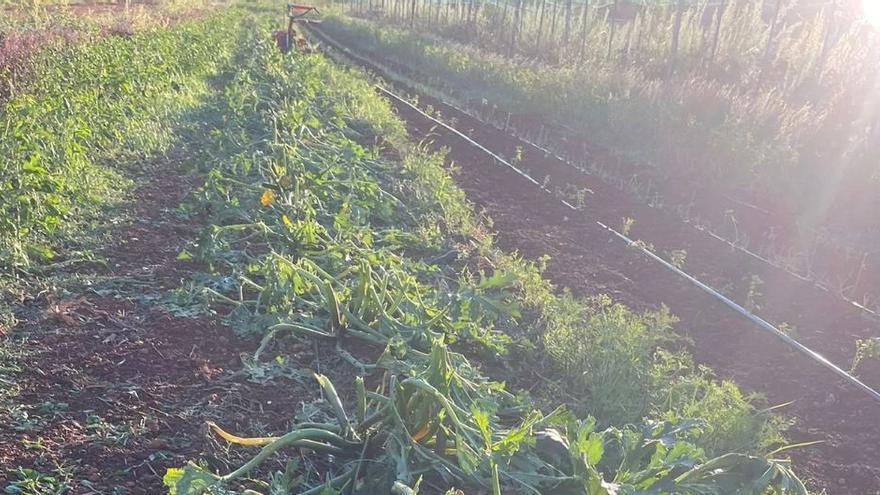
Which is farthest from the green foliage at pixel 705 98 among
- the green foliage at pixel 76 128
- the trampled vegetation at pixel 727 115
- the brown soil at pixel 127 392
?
the brown soil at pixel 127 392

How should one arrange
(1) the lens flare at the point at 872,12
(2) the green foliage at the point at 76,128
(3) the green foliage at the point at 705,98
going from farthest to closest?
1. (1) the lens flare at the point at 872,12
2. (3) the green foliage at the point at 705,98
3. (2) the green foliage at the point at 76,128

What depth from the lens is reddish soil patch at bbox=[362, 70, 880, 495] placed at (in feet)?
14.1

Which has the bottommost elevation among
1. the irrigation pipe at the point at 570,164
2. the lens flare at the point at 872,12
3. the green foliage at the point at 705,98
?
the irrigation pipe at the point at 570,164

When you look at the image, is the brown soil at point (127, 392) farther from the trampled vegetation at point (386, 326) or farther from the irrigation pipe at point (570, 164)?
the irrigation pipe at point (570, 164)

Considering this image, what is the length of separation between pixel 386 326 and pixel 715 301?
128 inches

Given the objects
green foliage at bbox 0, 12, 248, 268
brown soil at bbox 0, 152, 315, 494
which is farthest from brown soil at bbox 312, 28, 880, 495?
green foliage at bbox 0, 12, 248, 268

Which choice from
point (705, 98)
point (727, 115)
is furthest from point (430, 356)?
point (705, 98)

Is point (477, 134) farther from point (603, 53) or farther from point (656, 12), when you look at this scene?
point (656, 12)

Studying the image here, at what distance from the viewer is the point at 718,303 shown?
5902mm

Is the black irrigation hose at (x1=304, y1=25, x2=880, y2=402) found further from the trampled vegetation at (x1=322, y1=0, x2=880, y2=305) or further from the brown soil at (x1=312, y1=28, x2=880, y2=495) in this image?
the trampled vegetation at (x1=322, y1=0, x2=880, y2=305)

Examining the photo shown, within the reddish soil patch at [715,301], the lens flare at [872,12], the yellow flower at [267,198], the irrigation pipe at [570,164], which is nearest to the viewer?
the reddish soil patch at [715,301]

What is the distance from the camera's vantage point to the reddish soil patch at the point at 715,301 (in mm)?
4289

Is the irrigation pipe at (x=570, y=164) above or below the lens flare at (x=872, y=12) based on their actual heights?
below

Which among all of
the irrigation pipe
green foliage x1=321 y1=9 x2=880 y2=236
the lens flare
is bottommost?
the irrigation pipe
